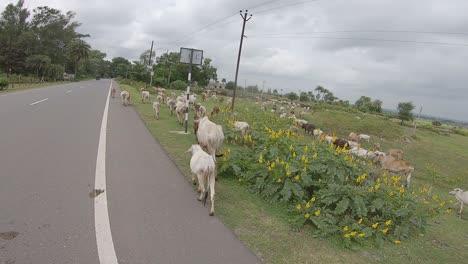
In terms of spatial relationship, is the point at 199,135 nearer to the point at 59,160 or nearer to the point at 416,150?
the point at 59,160

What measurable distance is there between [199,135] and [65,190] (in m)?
3.30

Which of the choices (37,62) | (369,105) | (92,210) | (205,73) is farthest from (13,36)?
(92,210)

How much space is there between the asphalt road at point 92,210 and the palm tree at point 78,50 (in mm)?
86381

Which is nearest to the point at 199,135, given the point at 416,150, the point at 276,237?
the point at 276,237

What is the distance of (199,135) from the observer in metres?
8.11

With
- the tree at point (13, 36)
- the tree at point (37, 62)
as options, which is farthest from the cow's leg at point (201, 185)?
the tree at point (13, 36)

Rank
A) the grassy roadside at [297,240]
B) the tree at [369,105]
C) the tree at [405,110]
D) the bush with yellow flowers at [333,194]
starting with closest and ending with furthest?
the grassy roadside at [297,240] < the bush with yellow flowers at [333,194] < the tree at [405,110] < the tree at [369,105]

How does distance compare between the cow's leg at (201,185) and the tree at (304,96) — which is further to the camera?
the tree at (304,96)

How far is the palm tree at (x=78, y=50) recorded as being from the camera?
8569 cm

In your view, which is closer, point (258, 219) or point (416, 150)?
point (258, 219)

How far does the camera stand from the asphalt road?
3.89m

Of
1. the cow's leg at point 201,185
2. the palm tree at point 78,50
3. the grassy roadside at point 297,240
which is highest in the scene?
the palm tree at point 78,50

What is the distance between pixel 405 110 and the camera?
50219 millimetres

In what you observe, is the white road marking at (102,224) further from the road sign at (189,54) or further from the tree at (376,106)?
the tree at (376,106)
